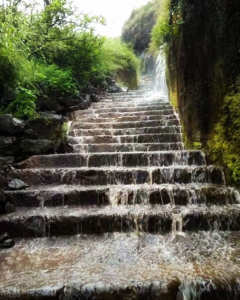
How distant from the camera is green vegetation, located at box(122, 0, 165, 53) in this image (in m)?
21.5

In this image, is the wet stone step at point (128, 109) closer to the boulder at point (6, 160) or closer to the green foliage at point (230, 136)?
the boulder at point (6, 160)

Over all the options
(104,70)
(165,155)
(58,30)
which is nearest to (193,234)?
(165,155)

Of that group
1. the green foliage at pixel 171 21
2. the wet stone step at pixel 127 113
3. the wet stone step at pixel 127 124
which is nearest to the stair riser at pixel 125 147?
the wet stone step at pixel 127 124

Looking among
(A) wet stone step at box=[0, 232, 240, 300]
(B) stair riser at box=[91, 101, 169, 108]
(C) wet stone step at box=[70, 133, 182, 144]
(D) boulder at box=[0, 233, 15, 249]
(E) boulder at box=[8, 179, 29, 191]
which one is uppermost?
(B) stair riser at box=[91, 101, 169, 108]

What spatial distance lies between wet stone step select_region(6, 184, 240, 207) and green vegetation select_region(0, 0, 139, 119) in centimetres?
231

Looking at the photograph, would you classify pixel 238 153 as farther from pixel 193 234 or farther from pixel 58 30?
pixel 58 30

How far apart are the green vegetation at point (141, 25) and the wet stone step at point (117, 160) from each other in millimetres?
17864

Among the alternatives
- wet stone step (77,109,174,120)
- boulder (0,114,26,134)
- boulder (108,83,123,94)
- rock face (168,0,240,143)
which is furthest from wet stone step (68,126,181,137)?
boulder (108,83,123,94)

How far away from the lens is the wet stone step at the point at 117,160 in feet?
17.4

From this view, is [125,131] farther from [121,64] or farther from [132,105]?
[121,64]

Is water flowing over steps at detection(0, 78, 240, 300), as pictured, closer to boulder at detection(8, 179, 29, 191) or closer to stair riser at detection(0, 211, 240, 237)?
stair riser at detection(0, 211, 240, 237)

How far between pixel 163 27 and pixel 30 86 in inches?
142

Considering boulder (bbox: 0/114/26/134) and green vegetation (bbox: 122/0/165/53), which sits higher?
green vegetation (bbox: 122/0/165/53)

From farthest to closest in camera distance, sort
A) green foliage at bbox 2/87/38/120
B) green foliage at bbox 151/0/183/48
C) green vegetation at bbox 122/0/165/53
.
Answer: green vegetation at bbox 122/0/165/53 < green foliage at bbox 151/0/183/48 < green foliage at bbox 2/87/38/120
